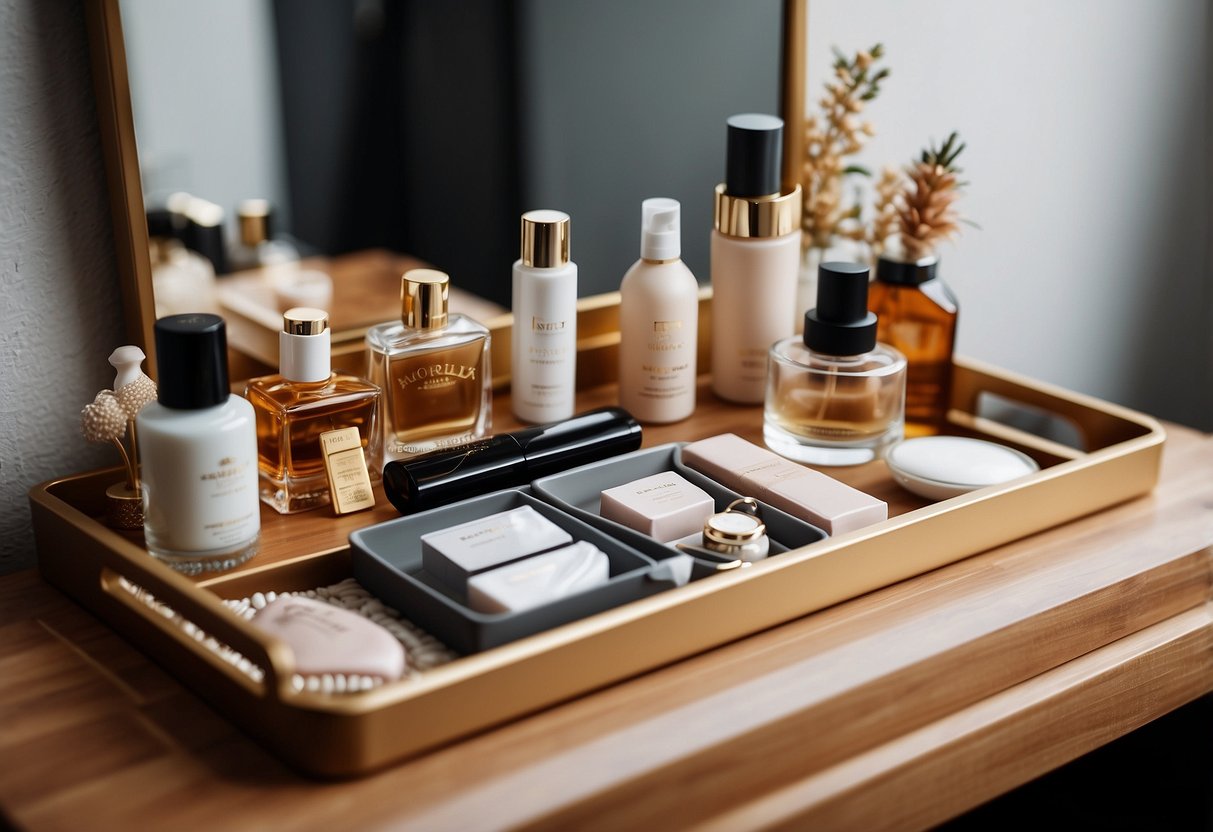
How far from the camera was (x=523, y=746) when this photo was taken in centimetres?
68

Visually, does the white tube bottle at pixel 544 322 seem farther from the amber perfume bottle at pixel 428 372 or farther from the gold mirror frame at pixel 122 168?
the gold mirror frame at pixel 122 168

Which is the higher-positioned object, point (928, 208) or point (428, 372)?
point (928, 208)

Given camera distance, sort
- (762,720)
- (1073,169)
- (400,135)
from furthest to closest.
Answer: (1073,169)
(400,135)
(762,720)

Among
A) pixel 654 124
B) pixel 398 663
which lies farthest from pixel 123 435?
pixel 654 124

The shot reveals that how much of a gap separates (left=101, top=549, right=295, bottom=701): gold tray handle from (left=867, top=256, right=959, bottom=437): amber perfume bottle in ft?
2.12

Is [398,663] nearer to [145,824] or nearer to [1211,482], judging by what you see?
[145,824]

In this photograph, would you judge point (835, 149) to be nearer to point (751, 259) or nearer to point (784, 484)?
point (751, 259)

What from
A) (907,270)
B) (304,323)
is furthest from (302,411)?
(907,270)

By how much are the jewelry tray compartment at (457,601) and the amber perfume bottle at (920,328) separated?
411 millimetres

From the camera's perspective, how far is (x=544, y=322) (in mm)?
1014

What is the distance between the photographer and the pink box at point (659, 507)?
2.82ft

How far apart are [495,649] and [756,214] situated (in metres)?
0.51

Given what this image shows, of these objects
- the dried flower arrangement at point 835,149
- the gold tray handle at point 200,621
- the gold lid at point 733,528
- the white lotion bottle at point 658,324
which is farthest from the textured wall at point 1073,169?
the gold tray handle at point 200,621

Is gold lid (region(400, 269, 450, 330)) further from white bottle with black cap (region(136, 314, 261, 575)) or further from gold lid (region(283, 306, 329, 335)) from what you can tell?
white bottle with black cap (region(136, 314, 261, 575))
